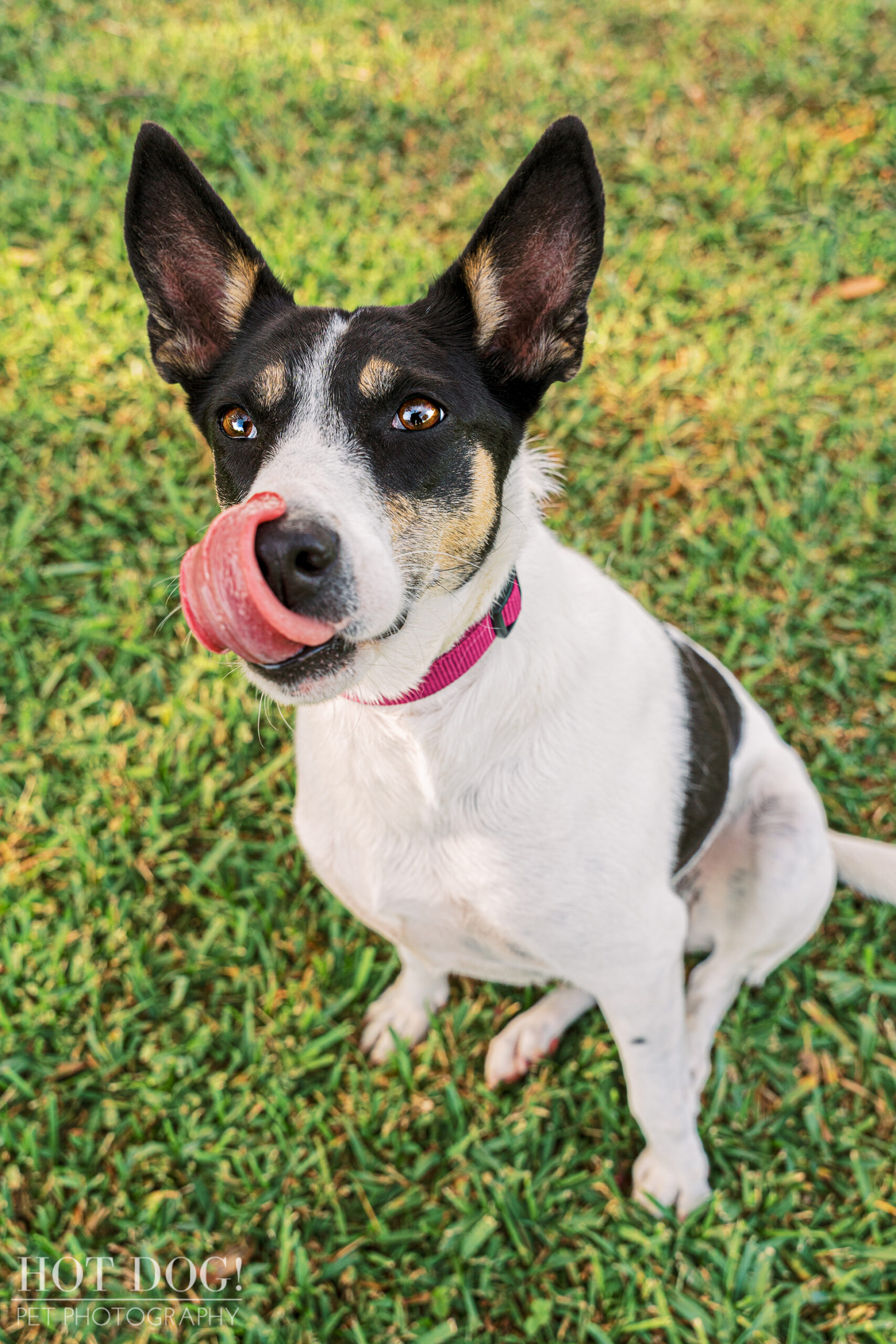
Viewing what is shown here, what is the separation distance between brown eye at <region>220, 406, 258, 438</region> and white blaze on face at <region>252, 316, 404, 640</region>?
0.47 ft

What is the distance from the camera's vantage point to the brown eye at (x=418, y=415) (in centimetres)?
182

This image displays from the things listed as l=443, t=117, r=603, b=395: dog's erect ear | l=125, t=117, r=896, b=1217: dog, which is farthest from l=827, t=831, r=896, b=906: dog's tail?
l=443, t=117, r=603, b=395: dog's erect ear

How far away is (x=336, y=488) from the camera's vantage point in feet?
5.44

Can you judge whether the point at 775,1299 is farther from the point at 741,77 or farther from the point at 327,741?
the point at 741,77

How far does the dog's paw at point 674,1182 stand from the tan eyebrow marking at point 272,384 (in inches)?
95.2

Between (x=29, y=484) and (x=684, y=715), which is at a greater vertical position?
(x=29, y=484)

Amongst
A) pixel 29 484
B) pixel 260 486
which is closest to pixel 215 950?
pixel 260 486

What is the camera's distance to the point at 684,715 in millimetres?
2438

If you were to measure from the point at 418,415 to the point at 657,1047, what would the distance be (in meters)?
1.75

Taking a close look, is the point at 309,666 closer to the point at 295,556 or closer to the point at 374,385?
the point at 295,556

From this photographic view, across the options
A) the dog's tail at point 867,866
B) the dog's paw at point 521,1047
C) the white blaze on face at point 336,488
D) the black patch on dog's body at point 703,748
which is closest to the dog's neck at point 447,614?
the white blaze on face at point 336,488

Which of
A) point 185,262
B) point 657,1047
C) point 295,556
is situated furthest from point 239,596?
point 657,1047

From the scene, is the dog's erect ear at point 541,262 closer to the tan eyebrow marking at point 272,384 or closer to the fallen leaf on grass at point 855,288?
the tan eyebrow marking at point 272,384

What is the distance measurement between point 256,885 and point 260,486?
2.14 meters
